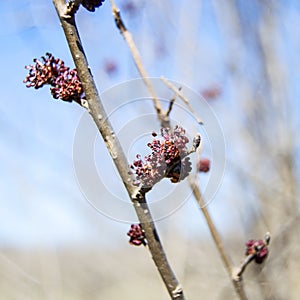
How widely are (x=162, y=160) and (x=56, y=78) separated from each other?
26cm

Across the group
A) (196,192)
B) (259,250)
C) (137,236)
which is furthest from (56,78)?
(259,250)

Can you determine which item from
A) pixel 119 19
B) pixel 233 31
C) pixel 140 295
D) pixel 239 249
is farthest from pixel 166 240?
pixel 140 295

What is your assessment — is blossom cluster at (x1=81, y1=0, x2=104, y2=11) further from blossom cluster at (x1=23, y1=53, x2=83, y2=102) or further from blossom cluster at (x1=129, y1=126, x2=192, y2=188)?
blossom cluster at (x1=129, y1=126, x2=192, y2=188)

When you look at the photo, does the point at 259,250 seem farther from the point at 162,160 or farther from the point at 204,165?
the point at 162,160

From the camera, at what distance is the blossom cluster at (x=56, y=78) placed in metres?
0.82

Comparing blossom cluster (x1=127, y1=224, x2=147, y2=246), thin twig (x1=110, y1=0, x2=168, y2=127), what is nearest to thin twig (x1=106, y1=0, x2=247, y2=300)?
thin twig (x1=110, y1=0, x2=168, y2=127)

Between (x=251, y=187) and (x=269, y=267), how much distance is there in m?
0.80

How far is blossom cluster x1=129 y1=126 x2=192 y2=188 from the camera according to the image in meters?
0.73

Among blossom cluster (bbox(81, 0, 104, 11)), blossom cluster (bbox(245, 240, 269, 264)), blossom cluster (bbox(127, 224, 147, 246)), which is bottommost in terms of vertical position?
blossom cluster (bbox(127, 224, 147, 246))

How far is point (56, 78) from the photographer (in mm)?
851

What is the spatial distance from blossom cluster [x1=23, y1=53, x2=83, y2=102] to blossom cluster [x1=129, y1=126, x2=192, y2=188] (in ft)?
0.57

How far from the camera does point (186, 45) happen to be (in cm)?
236

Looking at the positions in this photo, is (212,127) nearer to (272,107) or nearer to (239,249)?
(272,107)

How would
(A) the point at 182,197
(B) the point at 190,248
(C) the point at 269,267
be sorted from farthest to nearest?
(B) the point at 190,248
(C) the point at 269,267
(A) the point at 182,197
